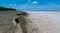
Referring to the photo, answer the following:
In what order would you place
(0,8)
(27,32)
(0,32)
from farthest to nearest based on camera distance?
(0,8)
(27,32)
(0,32)

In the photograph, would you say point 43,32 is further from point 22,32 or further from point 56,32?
A: point 22,32

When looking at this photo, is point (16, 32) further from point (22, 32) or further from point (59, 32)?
point (59, 32)

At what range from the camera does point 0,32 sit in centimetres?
1138

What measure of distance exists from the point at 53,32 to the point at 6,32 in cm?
421

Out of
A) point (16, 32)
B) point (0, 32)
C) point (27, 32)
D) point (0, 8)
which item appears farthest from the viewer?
point (0, 8)

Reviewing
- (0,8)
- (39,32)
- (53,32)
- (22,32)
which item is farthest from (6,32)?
Answer: (0,8)

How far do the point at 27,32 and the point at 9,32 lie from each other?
1867 millimetres

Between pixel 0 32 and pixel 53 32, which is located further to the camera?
pixel 53 32

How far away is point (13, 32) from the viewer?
12016 millimetres

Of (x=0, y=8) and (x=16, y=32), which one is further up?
(x=16, y=32)

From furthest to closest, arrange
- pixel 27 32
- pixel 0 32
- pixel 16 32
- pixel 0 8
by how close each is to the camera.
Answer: pixel 0 8
pixel 27 32
pixel 16 32
pixel 0 32

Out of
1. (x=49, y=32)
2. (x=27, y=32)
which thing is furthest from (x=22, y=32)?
(x=49, y=32)

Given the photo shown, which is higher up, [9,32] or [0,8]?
[9,32]

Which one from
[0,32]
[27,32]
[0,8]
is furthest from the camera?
[0,8]
